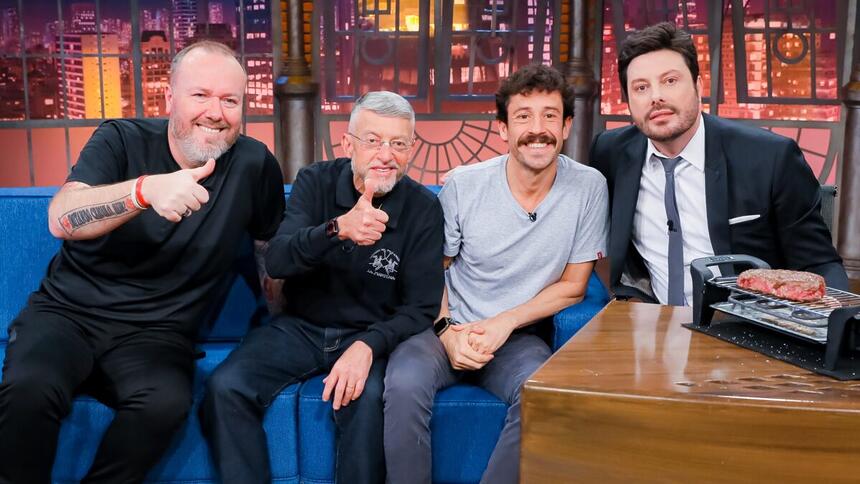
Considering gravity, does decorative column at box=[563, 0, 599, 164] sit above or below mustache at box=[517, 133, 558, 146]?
above

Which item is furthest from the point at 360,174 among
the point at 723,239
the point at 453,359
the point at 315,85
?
the point at 315,85

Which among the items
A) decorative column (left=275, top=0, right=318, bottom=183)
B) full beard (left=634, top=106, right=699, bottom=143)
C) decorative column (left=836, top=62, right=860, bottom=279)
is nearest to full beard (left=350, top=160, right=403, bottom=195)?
full beard (left=634, top=106, right=699, bottom=143)

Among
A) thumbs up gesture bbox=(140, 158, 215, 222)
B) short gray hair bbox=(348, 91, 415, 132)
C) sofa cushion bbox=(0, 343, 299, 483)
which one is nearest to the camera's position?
thumbs up gesture bbox=(140, 158, 215, 222)

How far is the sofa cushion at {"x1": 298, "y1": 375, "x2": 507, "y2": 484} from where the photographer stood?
7.63 feet

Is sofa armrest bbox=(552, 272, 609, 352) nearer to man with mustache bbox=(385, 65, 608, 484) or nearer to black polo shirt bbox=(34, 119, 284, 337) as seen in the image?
man with mustache bbox=(385, 65, 608, 484)

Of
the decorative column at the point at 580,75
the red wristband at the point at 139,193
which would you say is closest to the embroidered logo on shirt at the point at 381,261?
the red wristband at the point at 139,193

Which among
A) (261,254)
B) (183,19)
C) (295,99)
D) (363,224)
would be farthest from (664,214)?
(183,19)

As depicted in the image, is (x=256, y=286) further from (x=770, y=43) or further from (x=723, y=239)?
→ (x=770, y=43)

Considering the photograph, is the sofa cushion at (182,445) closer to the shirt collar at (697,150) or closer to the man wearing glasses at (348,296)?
the man wearing glasses at (348,296)

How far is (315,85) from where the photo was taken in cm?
545

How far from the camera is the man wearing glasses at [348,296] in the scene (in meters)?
2.23

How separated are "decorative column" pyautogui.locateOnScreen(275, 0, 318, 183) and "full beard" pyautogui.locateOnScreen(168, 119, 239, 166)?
2.88 metres

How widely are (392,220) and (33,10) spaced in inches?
160

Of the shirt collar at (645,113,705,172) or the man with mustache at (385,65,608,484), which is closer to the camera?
the man with mustache at (385,65,608,484)
